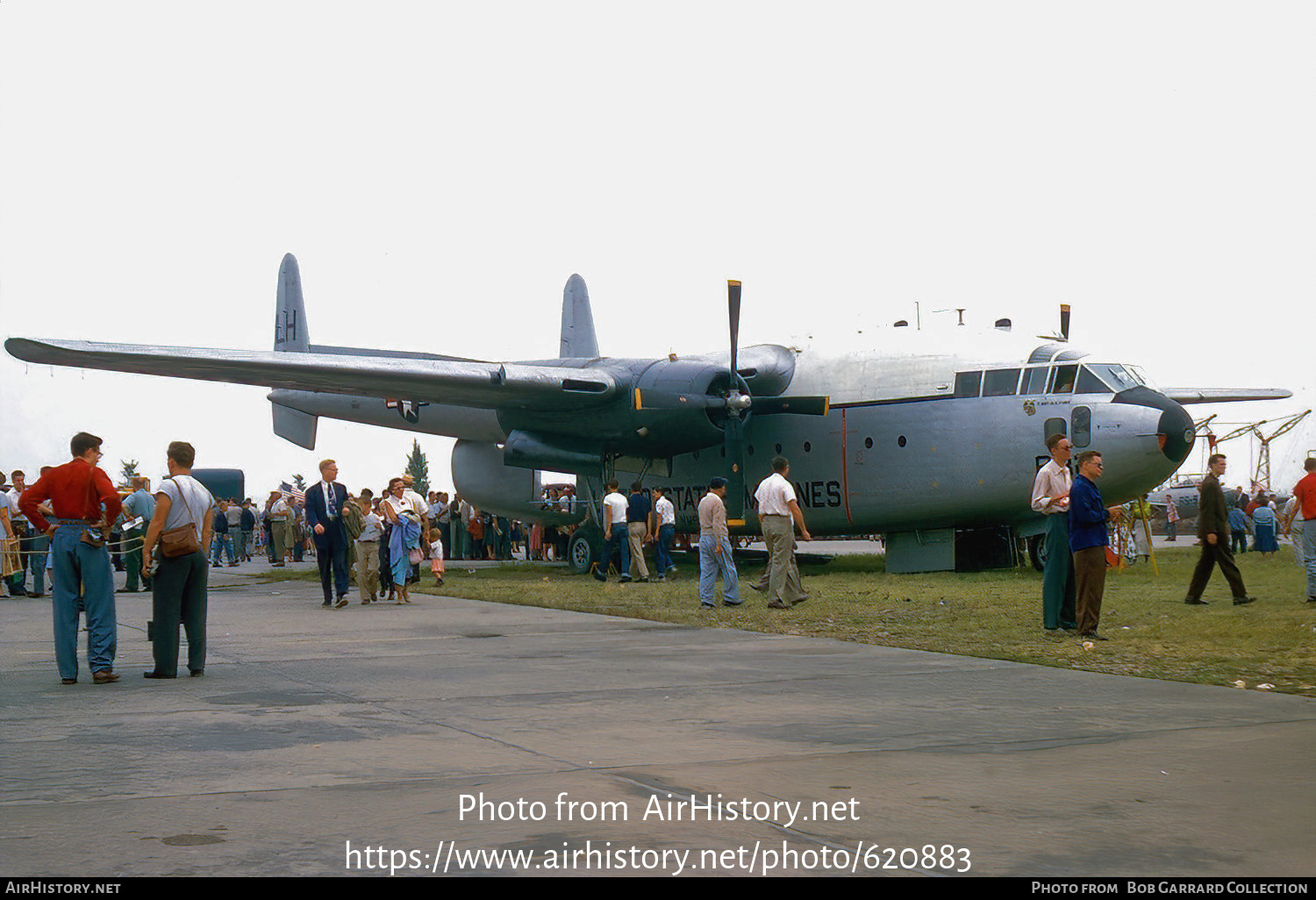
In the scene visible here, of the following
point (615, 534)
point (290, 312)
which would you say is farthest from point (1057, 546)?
point (290, 312)

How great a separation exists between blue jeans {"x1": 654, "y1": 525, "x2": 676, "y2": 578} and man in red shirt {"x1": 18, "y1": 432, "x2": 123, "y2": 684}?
1413cm

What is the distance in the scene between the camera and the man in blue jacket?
1148 cm

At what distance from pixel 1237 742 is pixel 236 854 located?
4709 millimetres

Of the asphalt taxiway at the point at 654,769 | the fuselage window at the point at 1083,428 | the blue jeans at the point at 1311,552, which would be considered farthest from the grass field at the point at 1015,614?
the fuselage window at the point at 1083,428

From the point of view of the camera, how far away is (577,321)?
1321 inches

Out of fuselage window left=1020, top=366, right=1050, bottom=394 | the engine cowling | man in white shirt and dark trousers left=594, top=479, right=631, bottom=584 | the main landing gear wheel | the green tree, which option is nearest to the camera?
fuselage window left=1020, top=366, right=1050, bottom=394

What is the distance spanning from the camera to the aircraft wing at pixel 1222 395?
26141mm

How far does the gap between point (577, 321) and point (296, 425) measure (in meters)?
7.81

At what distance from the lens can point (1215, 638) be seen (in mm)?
11188

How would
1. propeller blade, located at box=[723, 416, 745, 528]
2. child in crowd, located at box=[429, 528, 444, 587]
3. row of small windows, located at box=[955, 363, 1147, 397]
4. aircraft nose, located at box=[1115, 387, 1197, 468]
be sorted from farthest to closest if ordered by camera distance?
propeller blade, located at box=[723, 416, 745, 528] → child in crowd, located at box=[429, 528, 444, 587] → row of small windows, located at box=[955, 363, 1147, 397] → aircraft nose, located at box=[1115, 387, 1197, 468]

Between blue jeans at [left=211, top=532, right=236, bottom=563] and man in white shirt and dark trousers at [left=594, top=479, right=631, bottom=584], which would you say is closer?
man in white shirt and dark trousers at [left=594, top=479, right=631, bottom=584]

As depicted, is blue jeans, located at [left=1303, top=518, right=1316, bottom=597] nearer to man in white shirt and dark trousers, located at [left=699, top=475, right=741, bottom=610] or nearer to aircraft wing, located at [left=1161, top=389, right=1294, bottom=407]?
man in white shirt and dark trousers, located at [left=699, top=475, right=741, bottom=610]

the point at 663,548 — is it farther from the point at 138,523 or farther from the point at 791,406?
the point at 138,523

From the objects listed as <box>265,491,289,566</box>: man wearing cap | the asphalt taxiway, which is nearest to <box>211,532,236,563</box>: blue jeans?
<box>265,491,289,566</box>: man wearing cap
